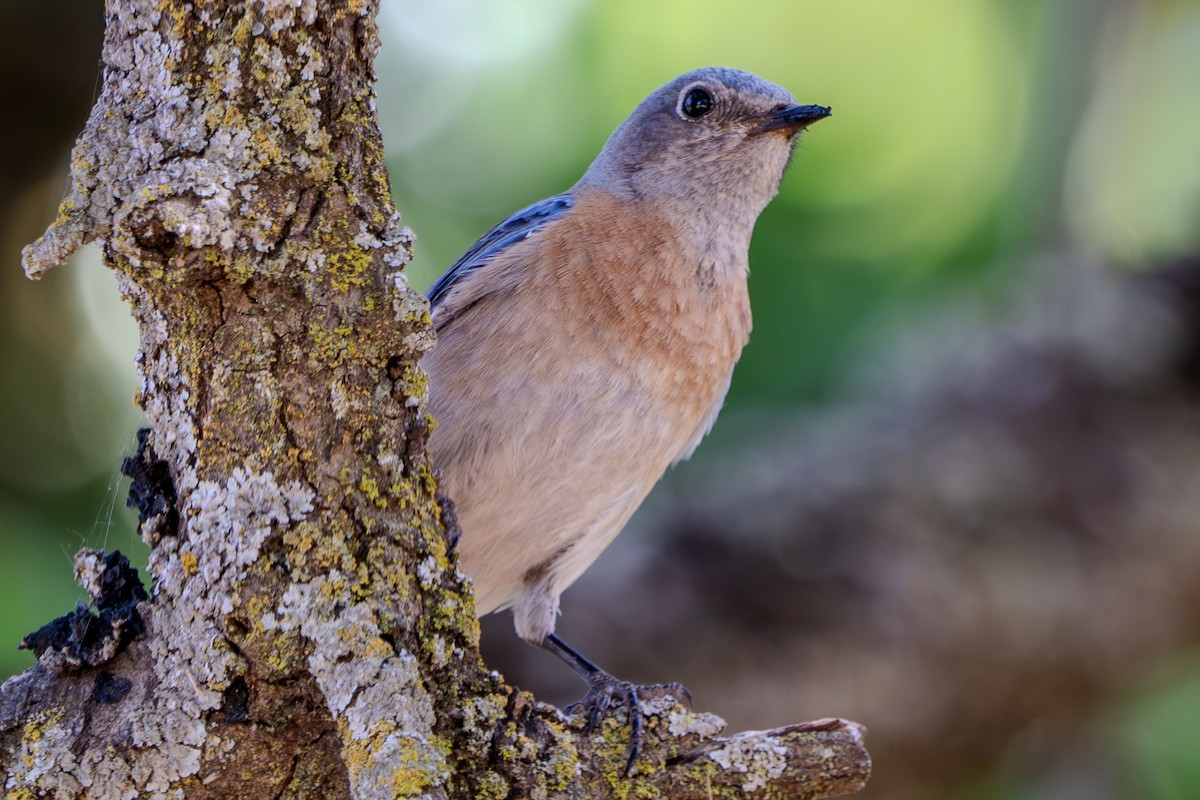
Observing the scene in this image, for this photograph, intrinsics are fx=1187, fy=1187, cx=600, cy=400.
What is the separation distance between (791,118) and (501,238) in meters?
1.19

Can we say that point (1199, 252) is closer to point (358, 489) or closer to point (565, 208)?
point (565, 208)

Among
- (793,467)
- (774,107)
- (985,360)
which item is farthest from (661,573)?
(774,107)

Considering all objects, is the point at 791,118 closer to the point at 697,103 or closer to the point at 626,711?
the point at 697,103

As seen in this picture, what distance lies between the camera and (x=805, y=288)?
20.3 ft

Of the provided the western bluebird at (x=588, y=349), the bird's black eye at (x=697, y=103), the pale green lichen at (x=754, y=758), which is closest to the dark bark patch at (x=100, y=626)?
the pale green lichen at (x=754, y=758)

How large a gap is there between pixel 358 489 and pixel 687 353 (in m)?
1.88

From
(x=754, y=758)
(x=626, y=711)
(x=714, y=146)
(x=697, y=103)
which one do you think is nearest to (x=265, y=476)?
(x=626, y=711)

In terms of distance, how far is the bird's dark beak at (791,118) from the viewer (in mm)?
4379

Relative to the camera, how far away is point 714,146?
4672 millimetres

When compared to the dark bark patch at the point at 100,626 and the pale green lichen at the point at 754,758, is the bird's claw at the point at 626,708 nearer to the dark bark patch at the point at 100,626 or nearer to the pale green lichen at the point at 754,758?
the pale green lichen at the point at 754,758

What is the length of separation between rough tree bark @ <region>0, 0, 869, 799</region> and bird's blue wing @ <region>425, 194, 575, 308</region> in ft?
6.00

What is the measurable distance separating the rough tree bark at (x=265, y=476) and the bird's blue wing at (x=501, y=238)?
71.9 inches

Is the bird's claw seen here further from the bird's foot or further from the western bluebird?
→ the western bluebird

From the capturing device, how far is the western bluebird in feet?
12.4
